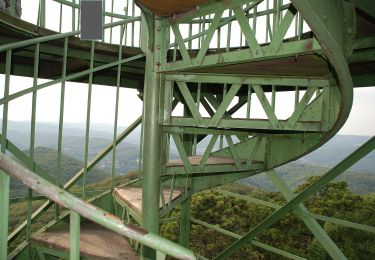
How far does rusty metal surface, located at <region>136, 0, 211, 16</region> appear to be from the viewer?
3.59 m

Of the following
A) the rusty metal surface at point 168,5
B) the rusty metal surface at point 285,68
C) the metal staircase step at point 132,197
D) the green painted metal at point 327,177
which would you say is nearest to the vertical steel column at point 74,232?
the rusty metal surface at point 285,68

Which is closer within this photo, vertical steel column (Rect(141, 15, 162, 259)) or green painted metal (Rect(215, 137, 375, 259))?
vertical steel column (Rect(141, 15, 162, 259))

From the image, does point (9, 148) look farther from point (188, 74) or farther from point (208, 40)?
point (208, 40)

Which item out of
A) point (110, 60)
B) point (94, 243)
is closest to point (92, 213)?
point (94, 243)

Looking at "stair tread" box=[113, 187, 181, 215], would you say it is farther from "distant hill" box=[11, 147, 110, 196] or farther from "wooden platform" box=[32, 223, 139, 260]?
"distant hill" box=[11, 147, 110, 196]

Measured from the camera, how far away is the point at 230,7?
11.3ft

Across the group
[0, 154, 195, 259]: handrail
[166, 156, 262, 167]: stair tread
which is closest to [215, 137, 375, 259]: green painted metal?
[166, 156, 262, 167]: stair tread

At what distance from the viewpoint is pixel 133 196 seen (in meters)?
5.48

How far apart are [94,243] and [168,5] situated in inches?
142

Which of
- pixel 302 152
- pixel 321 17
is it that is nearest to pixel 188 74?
pixel 321 17

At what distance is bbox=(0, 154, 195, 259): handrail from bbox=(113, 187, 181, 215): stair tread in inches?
113

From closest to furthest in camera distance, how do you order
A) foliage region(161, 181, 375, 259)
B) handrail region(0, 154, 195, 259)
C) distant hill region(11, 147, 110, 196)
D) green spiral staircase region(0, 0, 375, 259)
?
handrail region(0, 154, 195, 259), green spiral staircase region(0, 0, 375, 259), foliage region(161, 181, 375, 259), distant hill region(11, 147, 110, 196)

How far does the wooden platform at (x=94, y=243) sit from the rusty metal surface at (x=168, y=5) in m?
3.37

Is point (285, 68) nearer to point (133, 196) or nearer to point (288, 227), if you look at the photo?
point (133, 196)
